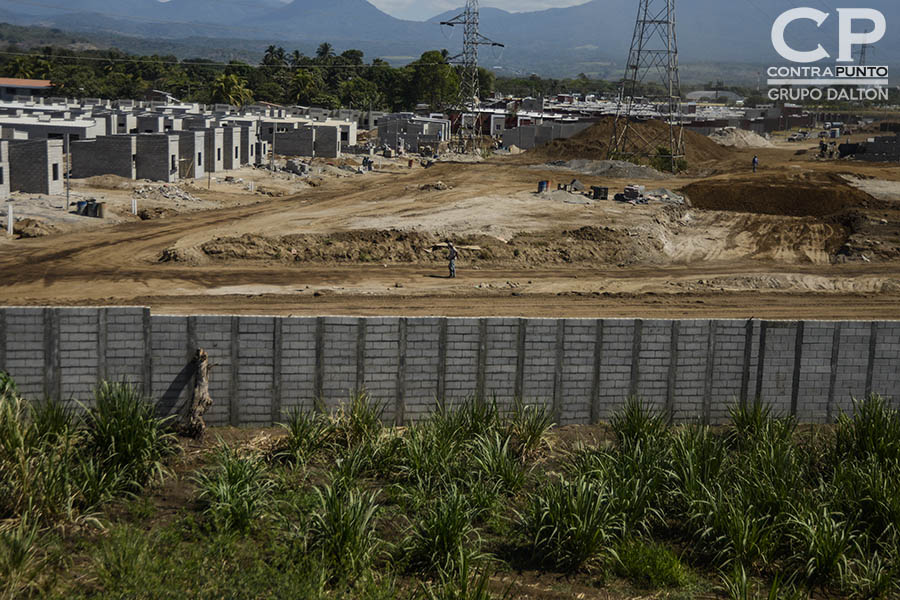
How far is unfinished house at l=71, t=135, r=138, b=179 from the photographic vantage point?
50312 mm

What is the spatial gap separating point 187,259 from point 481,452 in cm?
2177

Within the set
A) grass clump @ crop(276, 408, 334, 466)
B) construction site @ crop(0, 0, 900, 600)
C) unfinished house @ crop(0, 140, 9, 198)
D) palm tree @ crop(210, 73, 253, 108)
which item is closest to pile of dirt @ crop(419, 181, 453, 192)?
unfinished house @ crop(0, 140, 9, 198)

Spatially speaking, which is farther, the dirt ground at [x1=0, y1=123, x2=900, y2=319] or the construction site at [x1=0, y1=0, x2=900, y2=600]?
the dirt ground at [x1=0, y1=123, x2=900, y2=319]

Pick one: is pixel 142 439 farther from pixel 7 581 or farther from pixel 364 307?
pixel 364 307

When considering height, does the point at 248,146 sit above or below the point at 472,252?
above

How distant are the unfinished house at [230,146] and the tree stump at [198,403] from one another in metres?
48.6

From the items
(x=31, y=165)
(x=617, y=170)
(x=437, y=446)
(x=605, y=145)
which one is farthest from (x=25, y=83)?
(x=437, y=446)

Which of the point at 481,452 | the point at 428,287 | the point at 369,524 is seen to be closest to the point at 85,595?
the point at 369,524

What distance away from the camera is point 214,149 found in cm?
5862

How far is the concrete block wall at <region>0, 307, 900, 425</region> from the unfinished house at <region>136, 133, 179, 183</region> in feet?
128

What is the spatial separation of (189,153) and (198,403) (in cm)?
4358

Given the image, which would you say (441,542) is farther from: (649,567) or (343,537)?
(649,567)

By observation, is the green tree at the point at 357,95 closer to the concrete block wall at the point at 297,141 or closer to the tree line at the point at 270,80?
the tree line at the point at 270,80

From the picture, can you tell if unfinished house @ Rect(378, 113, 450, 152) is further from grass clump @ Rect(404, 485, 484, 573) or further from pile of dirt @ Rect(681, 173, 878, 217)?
grass clump @ Rect(404, 485, 484, 573)
